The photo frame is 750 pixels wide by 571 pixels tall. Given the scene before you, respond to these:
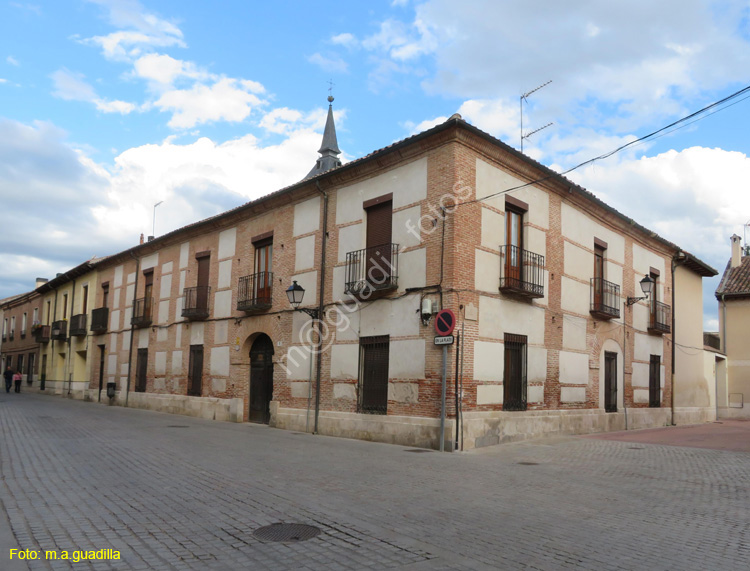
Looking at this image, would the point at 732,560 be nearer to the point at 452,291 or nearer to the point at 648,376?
the point at 452,291

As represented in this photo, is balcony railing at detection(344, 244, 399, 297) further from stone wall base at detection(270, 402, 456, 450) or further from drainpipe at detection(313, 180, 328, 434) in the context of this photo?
stone wall base at detection(270, 402, 456, 450)

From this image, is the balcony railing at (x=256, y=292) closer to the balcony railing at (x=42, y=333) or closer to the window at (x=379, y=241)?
the window at (x=379, y=241)

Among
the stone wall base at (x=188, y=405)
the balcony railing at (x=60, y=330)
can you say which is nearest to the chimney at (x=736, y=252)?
the stone wall base at (x=188, y=405)

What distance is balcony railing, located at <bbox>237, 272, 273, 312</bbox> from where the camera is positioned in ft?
54.1

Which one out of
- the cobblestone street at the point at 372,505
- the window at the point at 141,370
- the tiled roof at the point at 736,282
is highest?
the tiled roof at the point at 736,282

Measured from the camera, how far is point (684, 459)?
35.1ft

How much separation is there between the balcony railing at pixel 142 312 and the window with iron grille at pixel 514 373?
1430 centimetres

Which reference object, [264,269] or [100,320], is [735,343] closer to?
[264,269]

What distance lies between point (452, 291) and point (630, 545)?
22.9 feet

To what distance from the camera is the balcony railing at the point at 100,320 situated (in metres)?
25.9

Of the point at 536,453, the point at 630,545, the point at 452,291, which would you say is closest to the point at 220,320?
the point at 452,291

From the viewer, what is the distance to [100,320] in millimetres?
26062

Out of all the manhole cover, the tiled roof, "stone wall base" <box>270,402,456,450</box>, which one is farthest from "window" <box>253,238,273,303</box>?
the tiled roof

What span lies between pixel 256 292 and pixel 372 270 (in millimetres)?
4731
